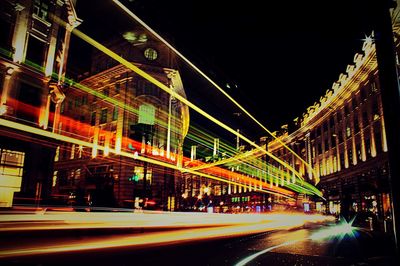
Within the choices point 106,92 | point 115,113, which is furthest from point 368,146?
point 106,92

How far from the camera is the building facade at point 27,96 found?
18172 mm

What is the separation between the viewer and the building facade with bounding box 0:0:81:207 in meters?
18.2

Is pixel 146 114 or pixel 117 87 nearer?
pixel 146 114

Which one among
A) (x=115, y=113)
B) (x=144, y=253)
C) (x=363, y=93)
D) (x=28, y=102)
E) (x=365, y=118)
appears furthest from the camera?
(x=115, y=113)

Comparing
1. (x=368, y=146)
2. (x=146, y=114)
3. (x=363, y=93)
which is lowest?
(x=368, y=146)

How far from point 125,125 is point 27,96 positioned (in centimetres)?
2145

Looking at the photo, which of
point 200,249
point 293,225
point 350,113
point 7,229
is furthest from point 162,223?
point 350,113

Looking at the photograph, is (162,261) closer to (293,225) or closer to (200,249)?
(200,249)

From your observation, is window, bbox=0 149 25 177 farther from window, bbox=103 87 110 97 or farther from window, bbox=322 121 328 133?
window, bbox=322 121 328 133

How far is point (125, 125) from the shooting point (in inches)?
1638

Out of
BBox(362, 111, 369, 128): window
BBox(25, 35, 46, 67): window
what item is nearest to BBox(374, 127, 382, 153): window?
BBox(362, 111, 369, 128): window

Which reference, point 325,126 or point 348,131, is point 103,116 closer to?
point 325,126

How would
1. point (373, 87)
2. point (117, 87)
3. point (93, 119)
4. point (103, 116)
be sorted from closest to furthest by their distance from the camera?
point (373, 87)
point (117, 87)
point (103, 116)
point (93, 119)

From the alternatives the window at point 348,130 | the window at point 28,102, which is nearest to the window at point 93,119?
the window at point 28,102
